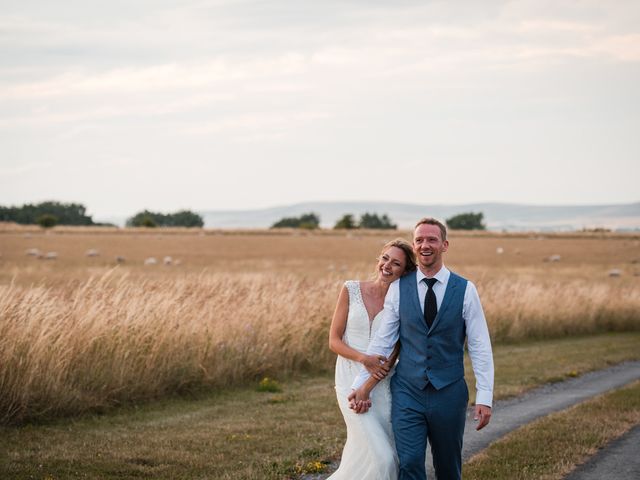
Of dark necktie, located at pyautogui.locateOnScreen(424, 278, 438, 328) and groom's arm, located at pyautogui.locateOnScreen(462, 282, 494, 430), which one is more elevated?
dark necktie, located at pyautogui.locateOnScreen(424, 278, 438, 328)

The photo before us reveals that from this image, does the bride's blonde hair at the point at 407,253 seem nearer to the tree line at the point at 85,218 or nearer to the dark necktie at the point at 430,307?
the dark necktie at the point at 430,307

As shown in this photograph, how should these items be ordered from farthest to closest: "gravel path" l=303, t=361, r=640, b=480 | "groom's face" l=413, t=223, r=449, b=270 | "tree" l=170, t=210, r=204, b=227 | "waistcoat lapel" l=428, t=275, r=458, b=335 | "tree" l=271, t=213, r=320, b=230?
"tree" l=170, t=210, r=204, b=227, "tree" l=271, t=213, r=320, b=230, "gravel path" l=303, t=361, r=640, b=480, "groom's face" l=413, t=223, r=449, b=270, "waistcoat lapel" l=428, t=275, r=458, b=335

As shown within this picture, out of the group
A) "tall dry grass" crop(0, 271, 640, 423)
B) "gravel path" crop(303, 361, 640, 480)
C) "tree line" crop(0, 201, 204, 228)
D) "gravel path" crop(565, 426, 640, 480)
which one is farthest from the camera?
"tree line" crop(0, 201, 204, 228)

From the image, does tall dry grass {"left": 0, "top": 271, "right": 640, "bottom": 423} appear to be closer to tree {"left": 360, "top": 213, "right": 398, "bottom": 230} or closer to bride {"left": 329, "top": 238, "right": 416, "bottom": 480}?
bride {"left": 329, "top": 238, "right": 416, "bottom": 480}

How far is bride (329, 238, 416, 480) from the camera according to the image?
589cm

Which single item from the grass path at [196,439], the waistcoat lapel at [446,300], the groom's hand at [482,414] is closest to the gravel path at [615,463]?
the grass path at [196,439]

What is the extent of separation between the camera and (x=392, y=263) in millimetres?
5938

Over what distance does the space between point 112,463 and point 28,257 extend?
4400 centimetres

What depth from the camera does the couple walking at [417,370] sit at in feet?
18.4

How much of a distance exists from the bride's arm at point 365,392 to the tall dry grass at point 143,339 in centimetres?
594

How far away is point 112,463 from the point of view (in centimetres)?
839

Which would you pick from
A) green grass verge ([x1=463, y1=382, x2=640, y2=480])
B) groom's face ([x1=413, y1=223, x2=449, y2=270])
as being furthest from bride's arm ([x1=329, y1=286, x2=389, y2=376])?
green grass verge ([x1=463, y1=382, x2=640, y2=480])

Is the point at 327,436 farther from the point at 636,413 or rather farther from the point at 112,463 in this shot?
the point at 636,413

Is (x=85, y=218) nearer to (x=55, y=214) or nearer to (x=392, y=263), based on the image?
(x=55, y=214)
